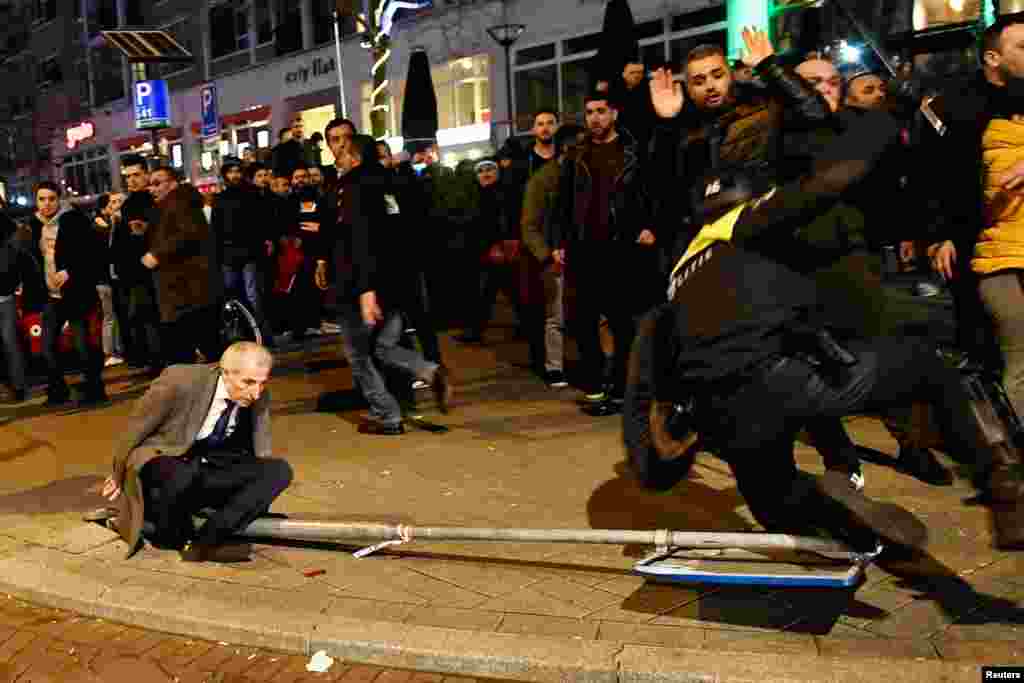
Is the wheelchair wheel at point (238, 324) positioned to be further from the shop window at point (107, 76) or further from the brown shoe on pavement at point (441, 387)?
the shop window at point (107, 76)

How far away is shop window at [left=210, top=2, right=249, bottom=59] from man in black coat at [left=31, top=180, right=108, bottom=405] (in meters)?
28.5

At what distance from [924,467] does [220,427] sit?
125 inches

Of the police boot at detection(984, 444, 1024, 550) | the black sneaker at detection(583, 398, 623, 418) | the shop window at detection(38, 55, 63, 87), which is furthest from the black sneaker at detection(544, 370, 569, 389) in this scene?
the shop window at detection(38, 55, 63, 87)

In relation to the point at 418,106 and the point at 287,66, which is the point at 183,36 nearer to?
the point at 287,66

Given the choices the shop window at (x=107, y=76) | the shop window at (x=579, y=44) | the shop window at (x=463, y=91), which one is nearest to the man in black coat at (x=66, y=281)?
the shop window at (x=579, y=44)

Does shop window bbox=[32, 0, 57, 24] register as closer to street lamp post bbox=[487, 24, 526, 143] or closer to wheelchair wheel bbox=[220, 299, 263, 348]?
street lamp post bbox=[487, 24, 526, 143]

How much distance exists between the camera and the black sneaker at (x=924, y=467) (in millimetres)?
4914

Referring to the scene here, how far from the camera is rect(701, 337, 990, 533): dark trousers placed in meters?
3.27

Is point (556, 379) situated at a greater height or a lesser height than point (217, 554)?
greater

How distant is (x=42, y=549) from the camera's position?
17.0ft

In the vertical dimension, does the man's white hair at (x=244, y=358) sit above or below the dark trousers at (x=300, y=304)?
above

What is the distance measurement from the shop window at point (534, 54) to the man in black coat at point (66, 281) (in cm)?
1724

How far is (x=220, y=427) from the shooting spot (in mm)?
5000

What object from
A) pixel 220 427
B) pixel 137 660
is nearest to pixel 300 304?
pixel 220 427
